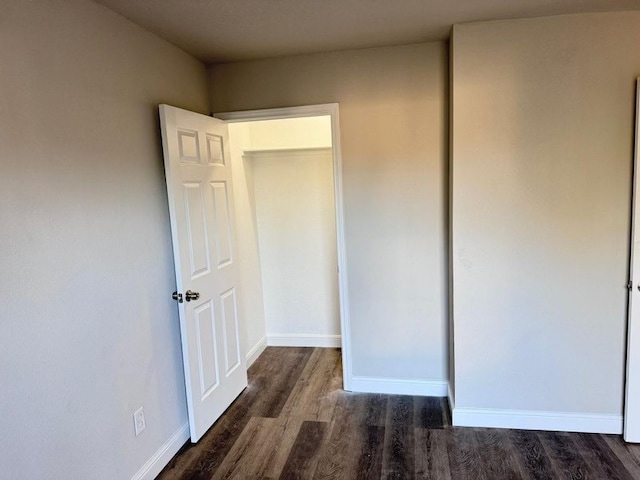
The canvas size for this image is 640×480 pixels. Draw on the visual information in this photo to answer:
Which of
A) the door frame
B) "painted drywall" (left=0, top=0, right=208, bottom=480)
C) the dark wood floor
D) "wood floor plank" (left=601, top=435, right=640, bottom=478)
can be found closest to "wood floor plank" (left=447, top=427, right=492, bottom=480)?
the dark wood floor

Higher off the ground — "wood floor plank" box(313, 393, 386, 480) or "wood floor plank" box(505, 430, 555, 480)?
"wood floor plank" box(313, 393, 386, 480)

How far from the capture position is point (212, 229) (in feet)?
9.03

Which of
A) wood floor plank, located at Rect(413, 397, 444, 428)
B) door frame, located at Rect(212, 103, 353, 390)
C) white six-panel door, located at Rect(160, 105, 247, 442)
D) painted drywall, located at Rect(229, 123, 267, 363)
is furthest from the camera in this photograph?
painted drywall, located at Rect(229, 123, 267, 363)

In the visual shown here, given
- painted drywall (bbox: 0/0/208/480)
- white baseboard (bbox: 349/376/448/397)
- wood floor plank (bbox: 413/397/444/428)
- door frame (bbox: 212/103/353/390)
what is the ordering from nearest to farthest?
painted drywall (bbox: 0/0/208/480) < wood floor plank (bbox: 413/397/444/428) < door frame (bbox: 212/103/353/390) < white baseboard (bbox: 349/376/448/397)

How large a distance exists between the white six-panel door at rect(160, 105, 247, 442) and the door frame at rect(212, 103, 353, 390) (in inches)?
8.3

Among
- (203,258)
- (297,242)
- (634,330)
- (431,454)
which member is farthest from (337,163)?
(634,330)

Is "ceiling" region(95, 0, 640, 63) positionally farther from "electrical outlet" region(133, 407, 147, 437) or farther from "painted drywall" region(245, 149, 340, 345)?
"electrical outlet" region(133, 407, 147, 437)

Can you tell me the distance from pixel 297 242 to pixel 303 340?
0.95 metres

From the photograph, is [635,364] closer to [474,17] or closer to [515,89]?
[515,89]

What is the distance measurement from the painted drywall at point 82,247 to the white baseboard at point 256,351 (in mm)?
1221

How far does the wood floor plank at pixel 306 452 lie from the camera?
7.53 feet

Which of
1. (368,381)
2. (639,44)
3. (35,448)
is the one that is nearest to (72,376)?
(35,448)

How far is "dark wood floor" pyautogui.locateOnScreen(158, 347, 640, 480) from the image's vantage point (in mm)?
2258

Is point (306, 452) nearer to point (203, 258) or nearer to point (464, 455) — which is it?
point (464, 455)
